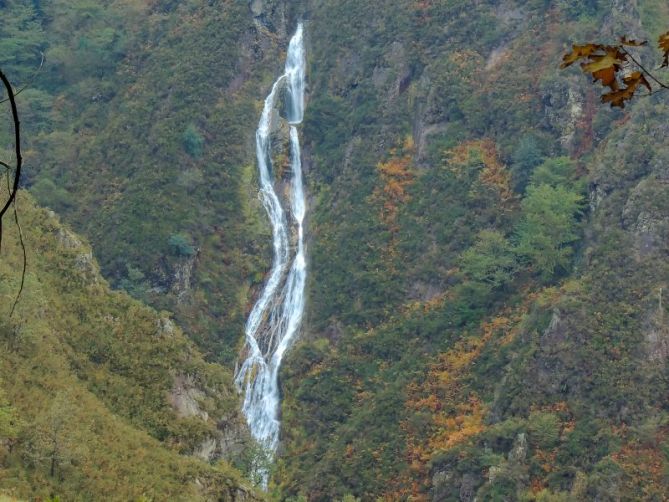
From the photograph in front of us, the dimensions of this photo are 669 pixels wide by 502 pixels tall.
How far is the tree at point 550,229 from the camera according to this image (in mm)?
33656

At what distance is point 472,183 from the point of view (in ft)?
129

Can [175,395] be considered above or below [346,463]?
above

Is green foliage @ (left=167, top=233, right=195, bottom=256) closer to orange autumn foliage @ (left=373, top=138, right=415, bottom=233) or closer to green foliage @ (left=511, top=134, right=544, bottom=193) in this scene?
orange autumn foliage @ (left=373, top=138, right=415, bottom=233)

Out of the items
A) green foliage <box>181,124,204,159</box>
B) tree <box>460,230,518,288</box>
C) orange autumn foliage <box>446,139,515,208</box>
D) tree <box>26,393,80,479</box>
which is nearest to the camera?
tree <box>26,393,80,479</box>

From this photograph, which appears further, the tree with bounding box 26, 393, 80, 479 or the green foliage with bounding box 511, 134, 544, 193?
the green foliage with bounding box 511, 134, 544, 193

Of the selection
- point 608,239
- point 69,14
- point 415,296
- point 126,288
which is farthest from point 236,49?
point 608,239

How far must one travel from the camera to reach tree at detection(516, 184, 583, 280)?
33.7 meters

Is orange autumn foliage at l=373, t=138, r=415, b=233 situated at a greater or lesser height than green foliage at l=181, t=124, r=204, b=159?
lesser

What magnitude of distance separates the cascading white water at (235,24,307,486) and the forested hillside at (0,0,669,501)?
0.61 metres

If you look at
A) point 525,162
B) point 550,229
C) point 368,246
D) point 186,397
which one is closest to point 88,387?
point 186,397

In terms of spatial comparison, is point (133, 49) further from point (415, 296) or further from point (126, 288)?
point (415, 296)

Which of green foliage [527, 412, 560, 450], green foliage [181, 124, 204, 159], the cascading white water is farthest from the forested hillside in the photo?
the cascading white water

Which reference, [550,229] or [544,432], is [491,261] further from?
[544,432]

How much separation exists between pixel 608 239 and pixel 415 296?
8.72 m
